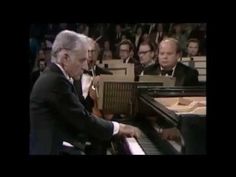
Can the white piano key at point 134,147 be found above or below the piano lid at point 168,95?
below

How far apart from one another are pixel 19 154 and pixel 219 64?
6.10 ft

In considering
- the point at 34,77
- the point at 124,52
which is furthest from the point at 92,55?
the point at 34,77

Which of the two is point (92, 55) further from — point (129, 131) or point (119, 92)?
point (129, 131)

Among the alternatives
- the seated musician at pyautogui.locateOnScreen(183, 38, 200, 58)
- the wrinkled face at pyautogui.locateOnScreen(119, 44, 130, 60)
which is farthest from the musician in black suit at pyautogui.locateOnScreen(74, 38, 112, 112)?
the seated musician at pyautogui.locateOnScreen(183, 38, 200, 58)

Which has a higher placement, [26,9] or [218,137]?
[26,9]

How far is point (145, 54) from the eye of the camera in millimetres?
4133

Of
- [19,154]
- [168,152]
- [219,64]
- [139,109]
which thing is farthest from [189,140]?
[19,154]

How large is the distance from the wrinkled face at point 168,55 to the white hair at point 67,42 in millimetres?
614

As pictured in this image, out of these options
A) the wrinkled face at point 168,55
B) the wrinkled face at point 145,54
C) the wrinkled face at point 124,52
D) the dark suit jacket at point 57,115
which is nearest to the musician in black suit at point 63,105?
the dark suit jacket at point 57,115

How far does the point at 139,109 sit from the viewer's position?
4051 millimetres

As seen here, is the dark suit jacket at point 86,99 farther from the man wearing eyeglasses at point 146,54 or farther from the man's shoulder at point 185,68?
the man's shoulder at point 185,68

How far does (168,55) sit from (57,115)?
1.01 meters

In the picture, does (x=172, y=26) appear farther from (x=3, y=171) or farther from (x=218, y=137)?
(x=3, y=171)

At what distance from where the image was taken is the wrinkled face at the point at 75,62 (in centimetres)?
410
